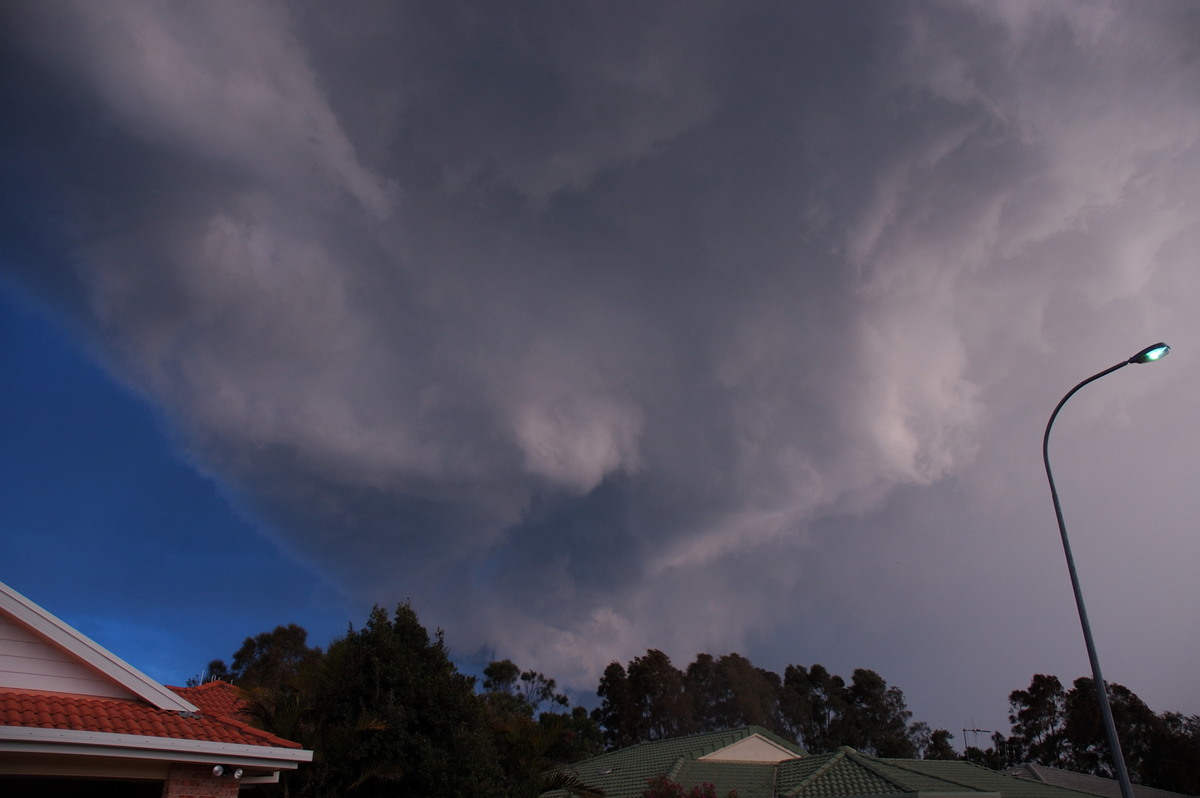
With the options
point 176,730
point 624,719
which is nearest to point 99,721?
point 176,730

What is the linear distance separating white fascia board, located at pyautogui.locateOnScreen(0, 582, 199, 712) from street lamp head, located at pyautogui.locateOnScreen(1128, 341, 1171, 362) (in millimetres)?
18844

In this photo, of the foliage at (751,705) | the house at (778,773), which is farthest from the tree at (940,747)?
the house at (778,773)

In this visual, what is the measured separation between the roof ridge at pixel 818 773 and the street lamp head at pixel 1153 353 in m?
19.4

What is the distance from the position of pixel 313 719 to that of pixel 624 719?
79.1 m

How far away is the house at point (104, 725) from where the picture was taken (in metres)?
10.3

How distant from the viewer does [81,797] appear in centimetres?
1505

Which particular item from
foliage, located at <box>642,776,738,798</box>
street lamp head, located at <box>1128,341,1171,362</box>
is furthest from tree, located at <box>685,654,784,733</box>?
street lamp head, located at <box>1128,341,1171,362</box>

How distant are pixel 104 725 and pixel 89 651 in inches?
62.4

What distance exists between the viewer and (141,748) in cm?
1061

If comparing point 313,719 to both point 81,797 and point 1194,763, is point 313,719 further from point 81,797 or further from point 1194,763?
point 1194,763

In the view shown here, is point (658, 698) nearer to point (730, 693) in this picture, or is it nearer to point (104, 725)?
point (730, 693)

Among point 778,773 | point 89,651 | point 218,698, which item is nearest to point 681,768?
point 778,773

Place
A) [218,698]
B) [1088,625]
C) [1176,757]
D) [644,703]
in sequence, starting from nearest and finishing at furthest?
[1088,625] → [218,698] → [1176,757] → [644,703]

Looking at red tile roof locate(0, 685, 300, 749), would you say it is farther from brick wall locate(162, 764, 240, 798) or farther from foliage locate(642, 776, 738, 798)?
foliage locate(642, 776, 738, 798)
